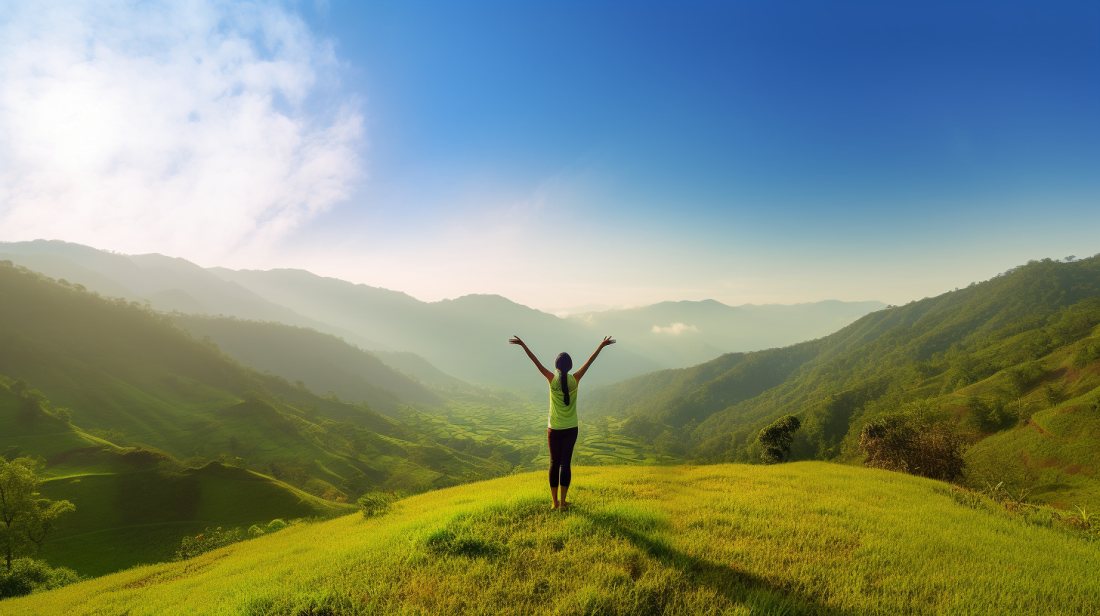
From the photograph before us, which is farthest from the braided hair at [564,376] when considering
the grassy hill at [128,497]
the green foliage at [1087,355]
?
the green foliage at [1087,355]

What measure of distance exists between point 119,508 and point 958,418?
184 m

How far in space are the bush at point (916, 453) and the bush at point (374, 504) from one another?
2251 cm

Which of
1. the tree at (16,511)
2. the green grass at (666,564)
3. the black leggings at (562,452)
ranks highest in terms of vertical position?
the black leggings at (562,452)

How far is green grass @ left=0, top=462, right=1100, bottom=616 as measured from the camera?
527 cm

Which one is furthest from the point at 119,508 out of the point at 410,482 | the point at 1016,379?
the point at 1016,379

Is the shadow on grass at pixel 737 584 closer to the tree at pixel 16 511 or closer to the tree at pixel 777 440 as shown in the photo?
the tree at pixel 777 440

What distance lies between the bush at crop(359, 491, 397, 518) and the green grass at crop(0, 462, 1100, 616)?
205 cm

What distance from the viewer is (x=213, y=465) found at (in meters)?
75.9

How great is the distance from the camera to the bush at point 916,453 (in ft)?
61.6

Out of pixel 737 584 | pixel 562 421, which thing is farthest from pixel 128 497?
pixel 737 584

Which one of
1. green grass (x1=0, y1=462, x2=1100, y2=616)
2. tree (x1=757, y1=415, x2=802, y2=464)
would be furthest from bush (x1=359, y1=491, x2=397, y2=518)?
tree (x1=757, y1=415, x2=802, y2=464)

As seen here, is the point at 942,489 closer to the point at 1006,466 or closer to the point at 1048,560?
the point at 1048,560

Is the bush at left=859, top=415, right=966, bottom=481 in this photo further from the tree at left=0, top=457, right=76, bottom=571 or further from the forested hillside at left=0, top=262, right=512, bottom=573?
the forested hillside at left=0, top=262, right=512, bottom=573

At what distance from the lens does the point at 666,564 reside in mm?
6074
